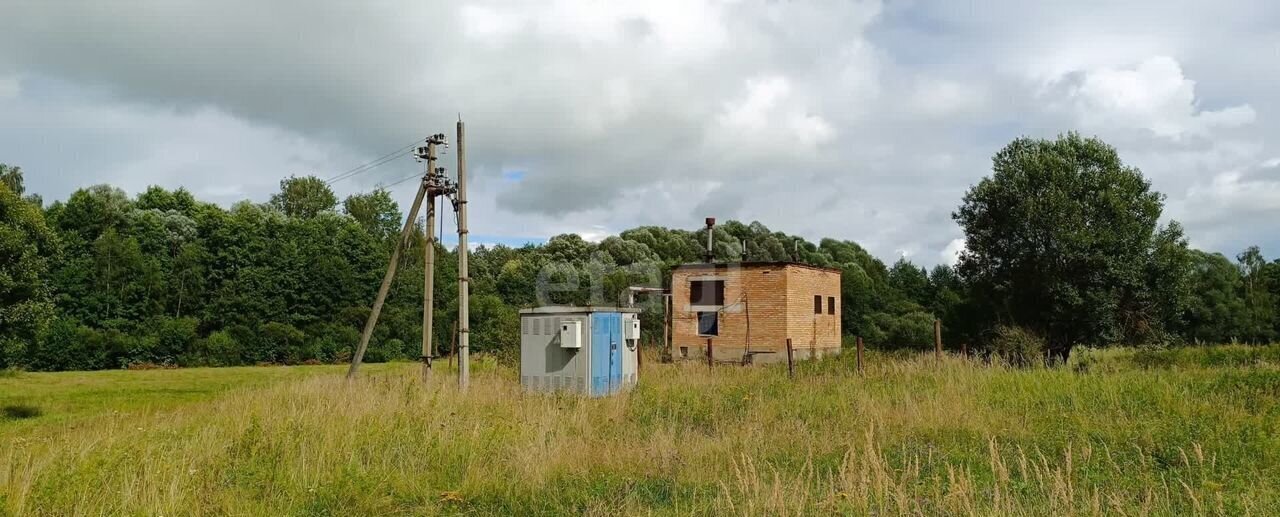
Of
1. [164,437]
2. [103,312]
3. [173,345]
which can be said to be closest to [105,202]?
[103,312]

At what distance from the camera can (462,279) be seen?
14680 millimetres

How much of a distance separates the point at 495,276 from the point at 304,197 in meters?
16.7

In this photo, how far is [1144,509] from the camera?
4.88 m

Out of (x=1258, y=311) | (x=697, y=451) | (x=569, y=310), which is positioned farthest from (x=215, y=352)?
(x=1258, y=311)

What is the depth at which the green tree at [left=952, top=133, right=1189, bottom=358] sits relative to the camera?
22234 mm

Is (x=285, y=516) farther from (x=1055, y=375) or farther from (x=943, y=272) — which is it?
(x=943, y=272)

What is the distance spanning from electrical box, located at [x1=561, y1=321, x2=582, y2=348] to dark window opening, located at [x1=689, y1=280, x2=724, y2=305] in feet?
47.4

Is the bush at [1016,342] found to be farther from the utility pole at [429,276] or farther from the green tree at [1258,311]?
the green tree at [1258,311]

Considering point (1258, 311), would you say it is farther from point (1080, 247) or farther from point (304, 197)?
point (304, 197)

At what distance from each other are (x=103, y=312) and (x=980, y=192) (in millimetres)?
36772

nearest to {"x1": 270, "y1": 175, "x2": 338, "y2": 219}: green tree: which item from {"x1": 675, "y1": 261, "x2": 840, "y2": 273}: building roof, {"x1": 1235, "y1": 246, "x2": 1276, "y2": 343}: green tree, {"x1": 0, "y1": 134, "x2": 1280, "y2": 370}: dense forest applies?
{"x1": 0, "y1": 134, "x2": 1280, "y2": 370}: dense forest

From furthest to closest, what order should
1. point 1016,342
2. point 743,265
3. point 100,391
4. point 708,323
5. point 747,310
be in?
point 708,323 → point 743,265 → point 747,310 → point 100,391 → point 1016,342

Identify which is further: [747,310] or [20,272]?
[747,310]

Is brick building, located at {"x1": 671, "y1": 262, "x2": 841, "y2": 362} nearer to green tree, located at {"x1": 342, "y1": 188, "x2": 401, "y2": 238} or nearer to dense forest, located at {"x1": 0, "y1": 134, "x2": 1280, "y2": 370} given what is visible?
dense forest, located at {"x1": 0, "y1": 134, "x2": 1280, "y2": 370}
